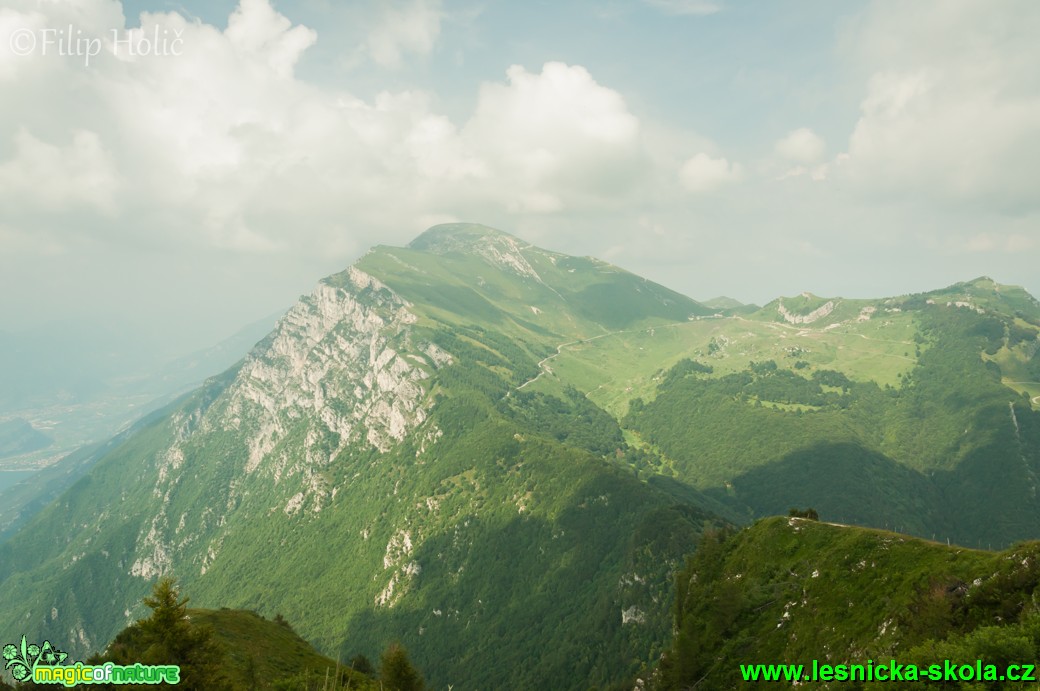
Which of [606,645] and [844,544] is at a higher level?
[844,544]

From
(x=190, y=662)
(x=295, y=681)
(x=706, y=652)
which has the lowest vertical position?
(x=706, y=652)

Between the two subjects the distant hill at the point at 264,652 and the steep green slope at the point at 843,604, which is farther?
A: the distant hill at the point at 264,652

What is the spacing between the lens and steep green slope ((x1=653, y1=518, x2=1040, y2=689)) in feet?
127

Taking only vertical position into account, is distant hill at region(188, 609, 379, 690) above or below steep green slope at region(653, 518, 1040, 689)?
below

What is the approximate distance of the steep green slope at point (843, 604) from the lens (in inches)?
1521

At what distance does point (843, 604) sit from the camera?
58.0 m

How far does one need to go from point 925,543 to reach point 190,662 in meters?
77.0

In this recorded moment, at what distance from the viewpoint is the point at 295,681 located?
6297 centimetres

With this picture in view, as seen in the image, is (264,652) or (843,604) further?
(264,652)

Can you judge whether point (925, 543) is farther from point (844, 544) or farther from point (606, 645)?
point (606, 645)

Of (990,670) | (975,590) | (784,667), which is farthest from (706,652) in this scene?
(990,670)

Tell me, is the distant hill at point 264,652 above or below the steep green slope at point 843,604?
below

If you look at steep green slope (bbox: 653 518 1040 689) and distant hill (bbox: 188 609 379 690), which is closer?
steep green slope (bbox: 653 518 1040 689)

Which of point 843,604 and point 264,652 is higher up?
point 843,604
